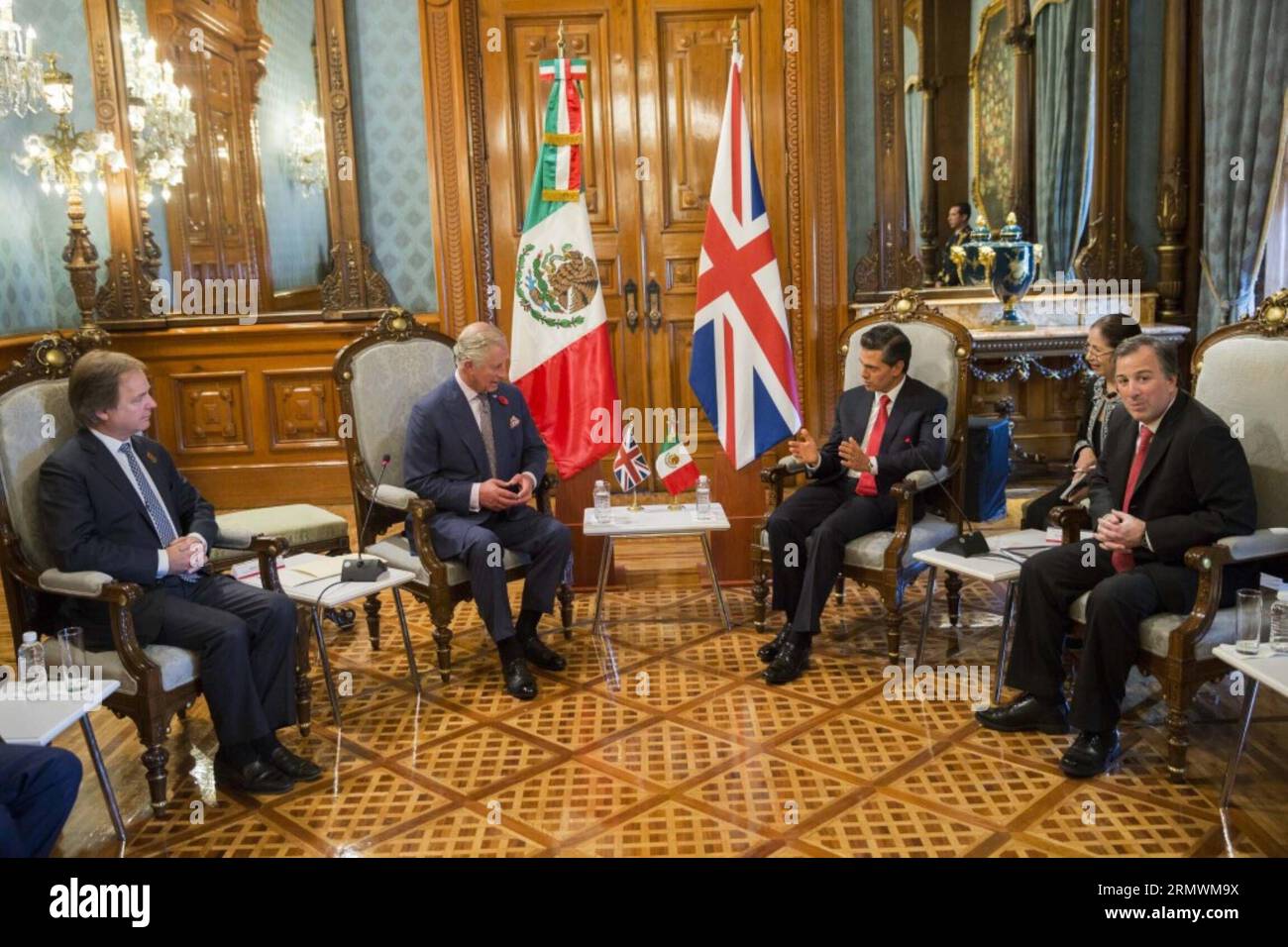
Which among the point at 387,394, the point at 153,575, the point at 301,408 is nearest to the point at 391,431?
the point at 387,394

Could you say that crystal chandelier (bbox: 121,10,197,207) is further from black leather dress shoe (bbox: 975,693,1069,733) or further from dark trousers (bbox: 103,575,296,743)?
black leather dress shoe (bbox: 975,693,1069,733)

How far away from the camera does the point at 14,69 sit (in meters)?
5.05

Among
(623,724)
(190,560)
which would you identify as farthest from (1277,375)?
(190,560)

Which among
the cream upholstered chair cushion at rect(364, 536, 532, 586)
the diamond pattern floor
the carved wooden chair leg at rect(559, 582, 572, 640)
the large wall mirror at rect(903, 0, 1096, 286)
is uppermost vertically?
the large wall mirror at rect(903, 0, 1096, 286)

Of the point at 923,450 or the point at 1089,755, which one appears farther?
the point at 923,450

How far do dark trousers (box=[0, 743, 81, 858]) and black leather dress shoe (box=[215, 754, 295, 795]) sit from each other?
0.68m

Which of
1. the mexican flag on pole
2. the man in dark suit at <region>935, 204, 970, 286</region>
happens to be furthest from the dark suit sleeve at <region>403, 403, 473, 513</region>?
the man in dark suit at <region>935, 204, 970, 286</region>

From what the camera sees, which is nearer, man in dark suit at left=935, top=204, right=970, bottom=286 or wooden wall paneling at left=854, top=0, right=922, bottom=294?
wooden wall paneling at left=854, top=0, right=922, bottom=294

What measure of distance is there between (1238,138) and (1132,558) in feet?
11.0

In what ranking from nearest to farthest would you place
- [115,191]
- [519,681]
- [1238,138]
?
1. [519,681]
2. [1238,138]
3. [115,191]

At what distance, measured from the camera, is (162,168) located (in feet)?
21.3

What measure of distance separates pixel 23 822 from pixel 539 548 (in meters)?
1.95

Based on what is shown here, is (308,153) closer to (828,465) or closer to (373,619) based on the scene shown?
(373,619)

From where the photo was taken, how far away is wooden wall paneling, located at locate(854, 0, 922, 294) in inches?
234
